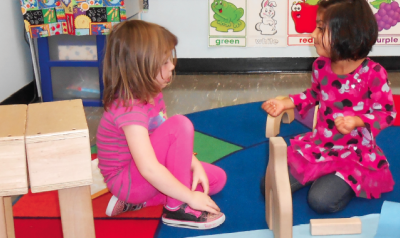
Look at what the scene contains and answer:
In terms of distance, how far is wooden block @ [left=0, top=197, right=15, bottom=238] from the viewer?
660 millimetres

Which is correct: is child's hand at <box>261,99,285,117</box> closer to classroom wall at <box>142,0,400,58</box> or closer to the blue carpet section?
the blue carpet section

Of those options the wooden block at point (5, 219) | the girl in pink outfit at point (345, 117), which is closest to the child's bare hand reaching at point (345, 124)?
the girl in pink outfit at point (345, 117)

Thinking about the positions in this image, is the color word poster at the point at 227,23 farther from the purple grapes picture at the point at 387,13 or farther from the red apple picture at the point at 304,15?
the purple grapes picture at the point at 387,13

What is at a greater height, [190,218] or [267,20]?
[267,20]

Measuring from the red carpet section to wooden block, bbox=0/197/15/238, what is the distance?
0.26m

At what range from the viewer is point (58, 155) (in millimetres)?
629

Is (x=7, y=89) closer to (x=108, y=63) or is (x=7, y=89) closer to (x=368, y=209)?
Result: (x=108, y=63)

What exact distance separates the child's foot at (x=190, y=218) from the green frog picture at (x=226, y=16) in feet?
5.10

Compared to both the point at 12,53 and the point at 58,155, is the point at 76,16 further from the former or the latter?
the point at 58,155

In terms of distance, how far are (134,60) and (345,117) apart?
0.48 metres

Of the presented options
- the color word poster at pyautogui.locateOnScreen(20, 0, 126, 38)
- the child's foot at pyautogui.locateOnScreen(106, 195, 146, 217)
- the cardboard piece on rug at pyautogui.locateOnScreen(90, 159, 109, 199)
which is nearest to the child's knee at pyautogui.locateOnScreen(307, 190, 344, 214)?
the child's foot at pyautogui.locateOnScreen(106, 195, 146, 217)

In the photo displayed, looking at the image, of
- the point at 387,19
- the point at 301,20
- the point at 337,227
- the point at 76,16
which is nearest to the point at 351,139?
the point at 337,227

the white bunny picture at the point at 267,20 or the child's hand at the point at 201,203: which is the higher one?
Result: the white bunny picture at the point at 267,20

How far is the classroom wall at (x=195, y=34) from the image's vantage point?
2.37m
